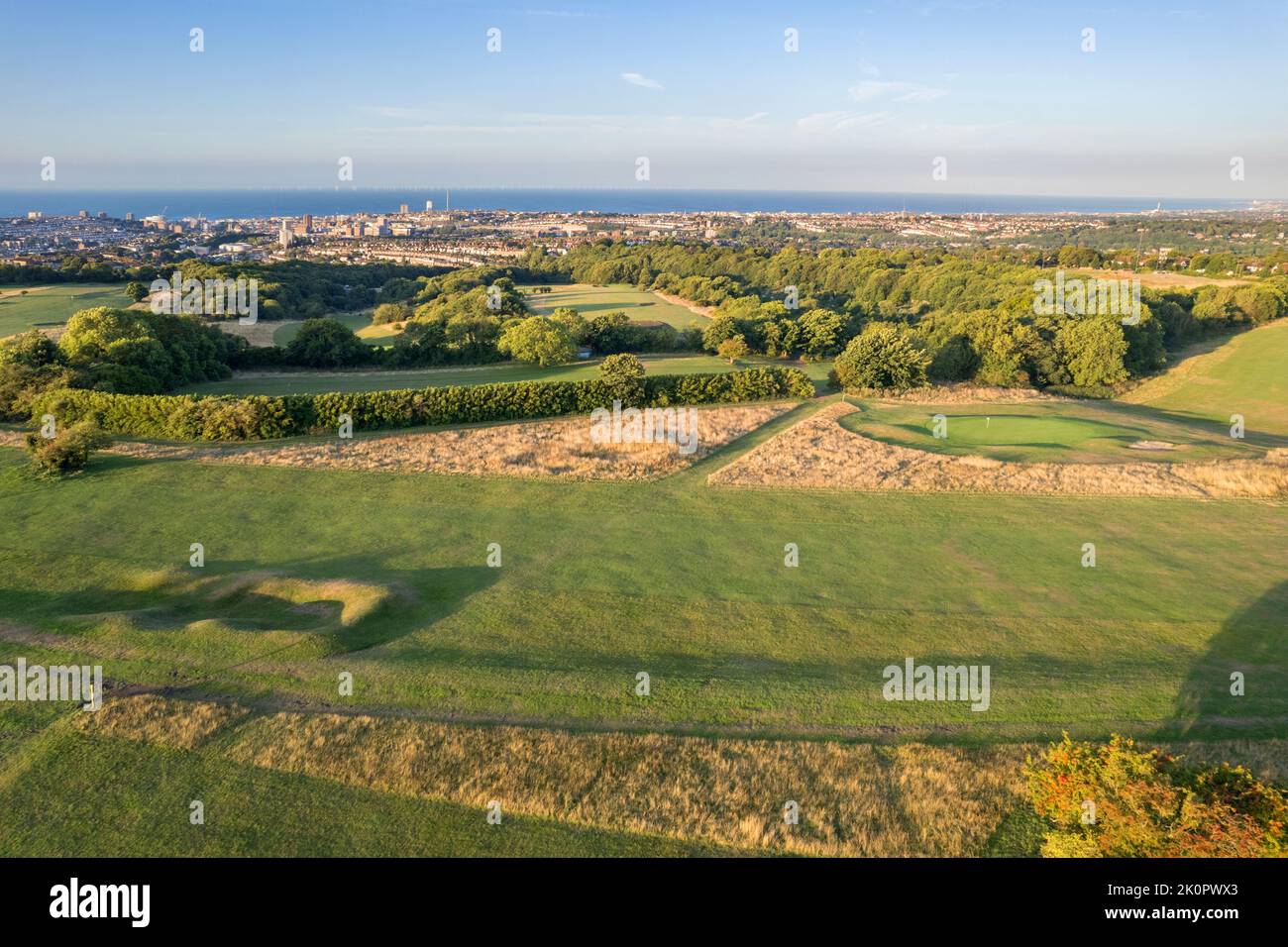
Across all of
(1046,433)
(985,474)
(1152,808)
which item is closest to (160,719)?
(1152,808)

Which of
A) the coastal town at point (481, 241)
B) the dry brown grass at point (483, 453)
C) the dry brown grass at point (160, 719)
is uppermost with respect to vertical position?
the coastal town at point (481, 241)

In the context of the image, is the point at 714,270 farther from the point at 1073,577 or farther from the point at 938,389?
the point at 1073,577

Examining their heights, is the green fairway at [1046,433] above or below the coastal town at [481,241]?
below

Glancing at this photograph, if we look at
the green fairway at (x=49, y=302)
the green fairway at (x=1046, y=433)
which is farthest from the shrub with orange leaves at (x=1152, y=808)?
the green fairway at (x=49, y=302)

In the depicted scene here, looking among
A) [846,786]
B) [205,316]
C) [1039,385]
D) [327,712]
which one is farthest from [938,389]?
[205,316]

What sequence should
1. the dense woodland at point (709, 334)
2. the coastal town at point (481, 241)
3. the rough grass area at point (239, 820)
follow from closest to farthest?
the rough grass area at point (239, 820) < the dense woodland at point (709, 334) < the coastal town at point (481, 241)

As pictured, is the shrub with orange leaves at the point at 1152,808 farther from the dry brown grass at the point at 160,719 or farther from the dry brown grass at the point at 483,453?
the dry brown grass at the point at 483,453
